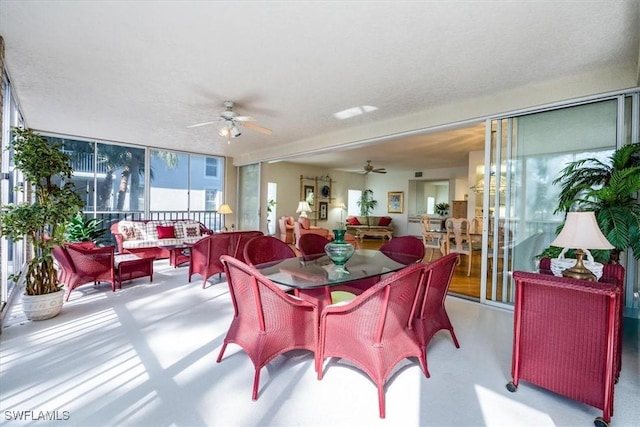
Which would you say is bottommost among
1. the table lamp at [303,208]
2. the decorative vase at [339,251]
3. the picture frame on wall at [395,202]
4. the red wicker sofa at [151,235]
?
the red wicker sofa at [151,235]

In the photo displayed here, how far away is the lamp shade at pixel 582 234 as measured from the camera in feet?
6.23

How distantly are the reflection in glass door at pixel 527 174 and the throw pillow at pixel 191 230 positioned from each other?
5757 mm

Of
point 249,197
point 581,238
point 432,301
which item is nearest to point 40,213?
point 432,301

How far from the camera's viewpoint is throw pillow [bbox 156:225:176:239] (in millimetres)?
6215

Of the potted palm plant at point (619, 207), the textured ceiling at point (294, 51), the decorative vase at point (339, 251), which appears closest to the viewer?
the textured ceiling at point (294, 51)

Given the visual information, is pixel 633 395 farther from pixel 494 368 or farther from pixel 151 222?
pixel 151 222

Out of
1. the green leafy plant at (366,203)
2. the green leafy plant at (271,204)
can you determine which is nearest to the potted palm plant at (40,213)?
the green leafy plant at (271,204)

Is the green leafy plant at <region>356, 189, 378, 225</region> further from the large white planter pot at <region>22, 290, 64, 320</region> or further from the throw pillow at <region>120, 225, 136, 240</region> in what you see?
the large white planter pot at <region>22, 290, 64, 320</region>

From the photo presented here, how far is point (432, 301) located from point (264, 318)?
1.31 m

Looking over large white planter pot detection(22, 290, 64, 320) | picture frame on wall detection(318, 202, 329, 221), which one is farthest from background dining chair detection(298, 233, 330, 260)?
picture frame on wall detection(318, 202, 329, 221)

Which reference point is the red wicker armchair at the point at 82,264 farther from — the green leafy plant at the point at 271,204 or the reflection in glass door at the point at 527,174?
the green leafy plant at the point at 271,204

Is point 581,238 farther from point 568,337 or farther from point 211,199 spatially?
point 211,199

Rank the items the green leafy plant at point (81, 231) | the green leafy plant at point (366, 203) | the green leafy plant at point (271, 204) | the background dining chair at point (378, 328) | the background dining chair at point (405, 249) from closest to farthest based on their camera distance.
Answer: the background dining chair at point (378, 328), the background dining chair at point (405, 249), the green leafy plant at point (81, 231), the green leafy plant at point (271, 204), the green leafy plant at point (366, 203)

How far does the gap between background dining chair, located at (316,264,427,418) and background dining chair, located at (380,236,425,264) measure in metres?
1.35
